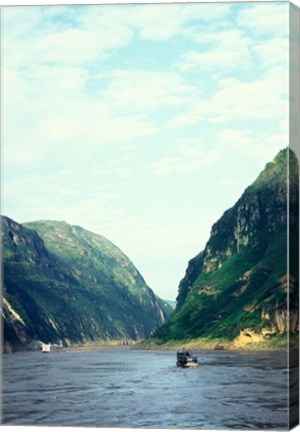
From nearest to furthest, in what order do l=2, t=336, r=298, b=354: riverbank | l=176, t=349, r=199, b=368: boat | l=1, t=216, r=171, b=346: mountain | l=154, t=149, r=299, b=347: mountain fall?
1. l=154, t=149, r=299, b=347: mountain
2. l=2, t=336, r=298, b=354: riverbank
3. l=176, t=349, r=199, b=368: boat
4. l=1, t=216, r=171, b=346: mountain

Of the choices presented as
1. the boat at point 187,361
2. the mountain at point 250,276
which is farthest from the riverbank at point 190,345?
the boat at point 187,361

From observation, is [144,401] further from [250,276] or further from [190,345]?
[190,345]

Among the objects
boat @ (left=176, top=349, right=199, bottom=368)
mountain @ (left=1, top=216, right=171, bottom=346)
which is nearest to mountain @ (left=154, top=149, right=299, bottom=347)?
boat @ (left=176, top=349, right=199, bottom=368)

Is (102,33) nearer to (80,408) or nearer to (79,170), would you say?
(79,170)

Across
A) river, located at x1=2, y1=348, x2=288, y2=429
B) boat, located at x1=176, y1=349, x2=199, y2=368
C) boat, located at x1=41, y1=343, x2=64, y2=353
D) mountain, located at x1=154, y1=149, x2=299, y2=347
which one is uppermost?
mountain, located at x1=154, y1=149, x2=299, y2=347

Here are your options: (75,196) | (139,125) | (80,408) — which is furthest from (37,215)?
(80,408)

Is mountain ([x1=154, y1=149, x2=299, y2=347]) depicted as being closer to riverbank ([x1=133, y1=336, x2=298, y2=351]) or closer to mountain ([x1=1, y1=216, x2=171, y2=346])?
riverbank ([x1=133, y1=336, x2=298, y2=351])

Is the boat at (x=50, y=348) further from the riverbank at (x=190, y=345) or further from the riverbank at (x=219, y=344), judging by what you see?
the riverbank at (x=219, y=344)

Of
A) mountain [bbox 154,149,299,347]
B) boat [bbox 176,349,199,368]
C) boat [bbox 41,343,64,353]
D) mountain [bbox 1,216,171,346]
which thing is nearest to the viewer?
mountain [bbox 154,149,299,347]
